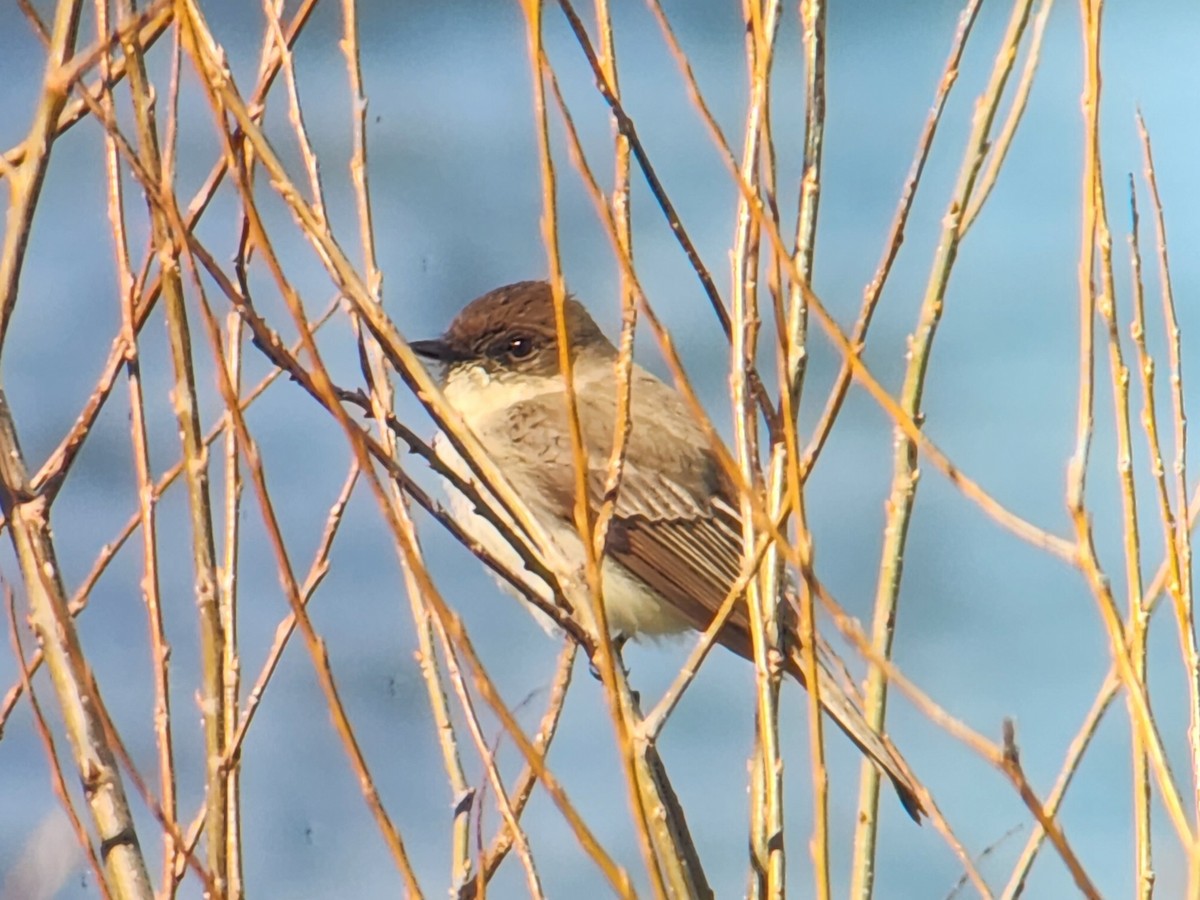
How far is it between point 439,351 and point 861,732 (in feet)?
7.61

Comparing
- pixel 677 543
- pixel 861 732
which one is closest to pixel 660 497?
pixel 677 543

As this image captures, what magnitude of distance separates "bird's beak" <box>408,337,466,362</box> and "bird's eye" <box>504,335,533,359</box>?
0.15 m

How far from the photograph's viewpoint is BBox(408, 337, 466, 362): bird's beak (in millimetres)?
4848

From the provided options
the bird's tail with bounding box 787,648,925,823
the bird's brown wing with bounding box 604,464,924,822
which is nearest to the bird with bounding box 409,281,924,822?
the bird's brown wing with bounding box 604,464,924,822

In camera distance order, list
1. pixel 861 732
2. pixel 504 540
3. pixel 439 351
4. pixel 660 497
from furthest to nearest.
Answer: pixel 439 351 < pixel 660 497 < pixel 504 540 < pixel 861 732

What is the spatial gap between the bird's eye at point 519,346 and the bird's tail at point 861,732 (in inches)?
67.7

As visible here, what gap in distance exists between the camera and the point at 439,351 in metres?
4.86

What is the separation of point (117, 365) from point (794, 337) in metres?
1.04

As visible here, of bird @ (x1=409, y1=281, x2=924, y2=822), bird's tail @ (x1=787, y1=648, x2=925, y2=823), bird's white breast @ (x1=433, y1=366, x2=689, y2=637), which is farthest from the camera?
bird @ (x1=409, y1=281, x2=924, y2=822)

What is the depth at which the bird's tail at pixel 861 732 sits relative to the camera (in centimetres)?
227

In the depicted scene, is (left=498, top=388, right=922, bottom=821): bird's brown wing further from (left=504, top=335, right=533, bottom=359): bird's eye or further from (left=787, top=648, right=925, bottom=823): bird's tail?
(left=787, top=648, right=925, bottom=823): bird's tail

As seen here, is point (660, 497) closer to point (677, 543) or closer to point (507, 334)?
point (677, 543)

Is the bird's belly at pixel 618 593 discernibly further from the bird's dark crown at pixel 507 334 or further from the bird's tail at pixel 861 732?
the bird's tail at pixel 861 732

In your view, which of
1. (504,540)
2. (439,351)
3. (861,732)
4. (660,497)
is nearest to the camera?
(861,732)
